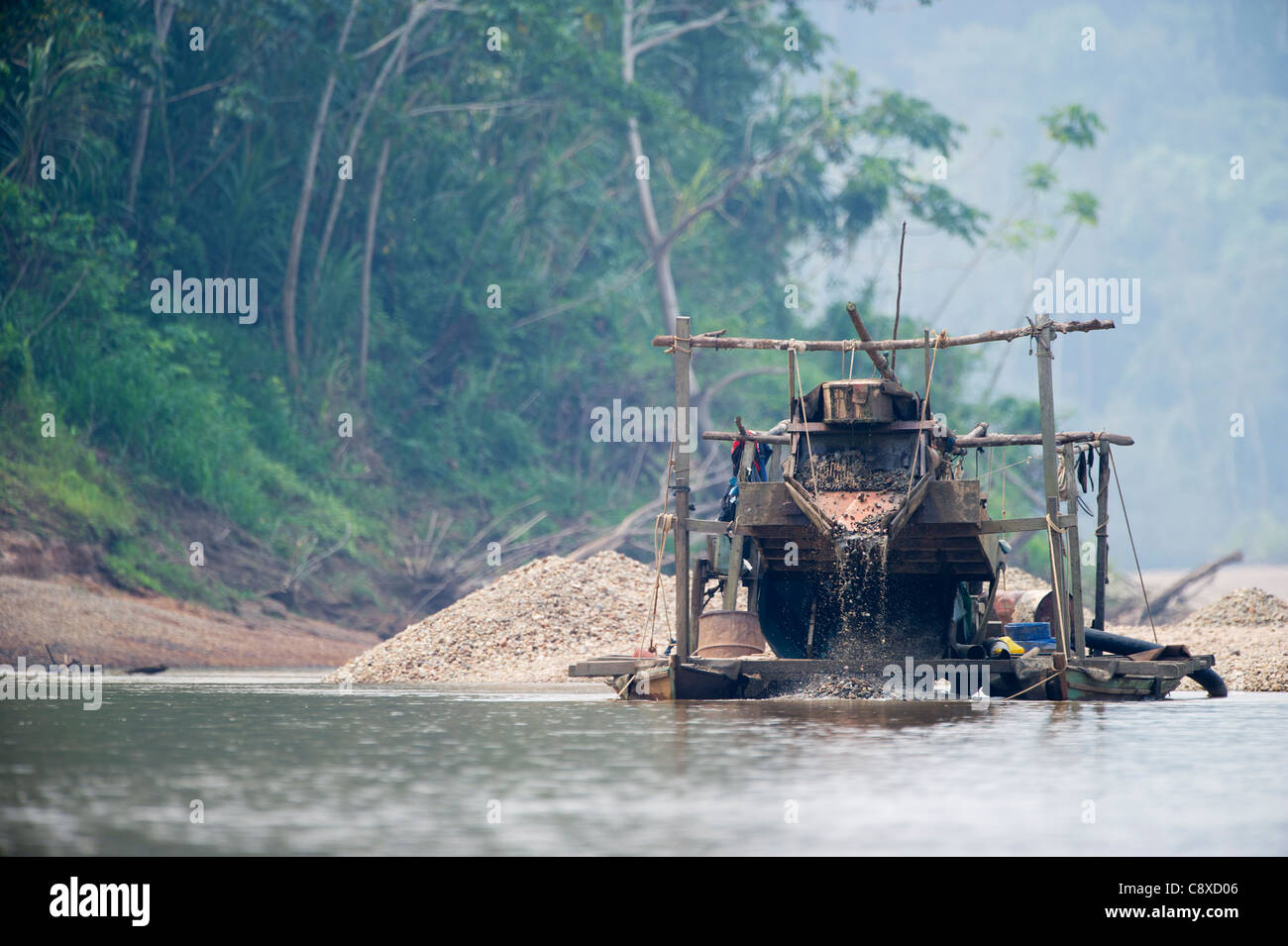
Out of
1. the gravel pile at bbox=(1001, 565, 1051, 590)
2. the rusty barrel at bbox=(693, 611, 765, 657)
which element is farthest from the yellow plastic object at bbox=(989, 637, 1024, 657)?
the gravel pile at bbox=(1001, 565, 1051, 590)

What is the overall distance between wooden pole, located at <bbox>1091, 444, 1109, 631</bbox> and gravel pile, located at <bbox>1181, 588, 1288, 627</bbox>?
348 inches

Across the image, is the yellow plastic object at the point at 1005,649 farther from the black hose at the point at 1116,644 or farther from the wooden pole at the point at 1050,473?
the black hose at the point at 1116,644

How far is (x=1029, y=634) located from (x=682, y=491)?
5509 millimetres

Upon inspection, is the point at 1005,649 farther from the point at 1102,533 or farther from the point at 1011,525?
the point at 1102,533

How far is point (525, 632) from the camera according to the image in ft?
84.9

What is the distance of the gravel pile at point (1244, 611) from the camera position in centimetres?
3083

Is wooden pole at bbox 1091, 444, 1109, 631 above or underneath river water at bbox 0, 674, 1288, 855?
above

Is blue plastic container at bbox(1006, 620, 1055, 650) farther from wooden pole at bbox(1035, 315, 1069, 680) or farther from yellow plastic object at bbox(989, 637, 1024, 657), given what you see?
wooden pole at bbox(1035, 315, 1069, 680)

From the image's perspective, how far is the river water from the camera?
8.72 metres

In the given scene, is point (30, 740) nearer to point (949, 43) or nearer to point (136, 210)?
point (136, 210)

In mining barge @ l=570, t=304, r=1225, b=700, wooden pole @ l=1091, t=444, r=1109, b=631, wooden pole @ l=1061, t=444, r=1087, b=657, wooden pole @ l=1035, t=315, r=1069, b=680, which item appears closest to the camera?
mining barge @ l=570, t=304, r=1225, b=700

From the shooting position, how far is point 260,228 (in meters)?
39.2

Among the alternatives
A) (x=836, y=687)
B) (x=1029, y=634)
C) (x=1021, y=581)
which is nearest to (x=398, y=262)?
(x=1021, y=581)

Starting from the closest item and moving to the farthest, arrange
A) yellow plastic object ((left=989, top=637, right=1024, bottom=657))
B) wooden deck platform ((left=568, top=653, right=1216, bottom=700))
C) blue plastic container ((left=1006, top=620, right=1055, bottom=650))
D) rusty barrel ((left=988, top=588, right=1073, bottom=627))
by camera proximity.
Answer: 1. wooden deck platform ((left=568, top=653, right=1216, bottom=700))
2. yellow plastic object ((left=989, top=637, right=1024, bottom=657))
3. blue plastic container ((left=1006, top=620, right=1055, bottom=650))
4. rusty barrel ((left=988, top=588, right=1073, bottom=627))
